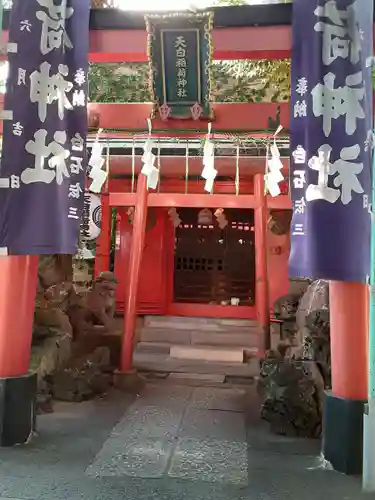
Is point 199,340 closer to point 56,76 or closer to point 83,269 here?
point 83,269

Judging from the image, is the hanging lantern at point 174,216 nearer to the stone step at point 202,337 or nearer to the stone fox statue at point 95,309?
the stone fox statue at point 95,309

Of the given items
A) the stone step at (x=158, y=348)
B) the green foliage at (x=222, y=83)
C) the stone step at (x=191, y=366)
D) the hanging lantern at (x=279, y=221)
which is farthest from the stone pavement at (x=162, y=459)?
the green foliage at (x=222, y=83)

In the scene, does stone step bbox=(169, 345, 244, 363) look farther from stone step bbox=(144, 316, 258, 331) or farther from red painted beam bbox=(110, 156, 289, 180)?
red painted beam bbox=(110, 156, 289, 180)

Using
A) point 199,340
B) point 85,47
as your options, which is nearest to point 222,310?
point 199,340

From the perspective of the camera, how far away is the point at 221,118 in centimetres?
666

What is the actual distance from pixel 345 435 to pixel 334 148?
114 inches

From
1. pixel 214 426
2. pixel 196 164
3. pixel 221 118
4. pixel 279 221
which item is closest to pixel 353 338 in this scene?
pixel 214 426

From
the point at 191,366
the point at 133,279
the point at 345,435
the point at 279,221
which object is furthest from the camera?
the point at 279,221

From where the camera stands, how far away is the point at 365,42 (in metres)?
4.77

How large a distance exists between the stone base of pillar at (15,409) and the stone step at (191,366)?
4.69 metres

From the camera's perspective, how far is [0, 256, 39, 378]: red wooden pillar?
5.49 metres

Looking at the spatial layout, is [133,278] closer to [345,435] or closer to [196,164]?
[196,164]

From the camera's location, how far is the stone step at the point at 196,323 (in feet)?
39.8

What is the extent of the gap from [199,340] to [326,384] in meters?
5.21
